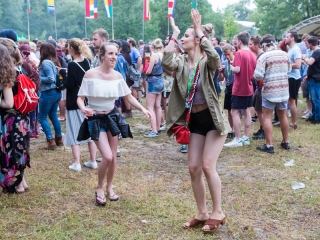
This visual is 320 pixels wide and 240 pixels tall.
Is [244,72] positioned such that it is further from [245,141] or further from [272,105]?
[245,141]

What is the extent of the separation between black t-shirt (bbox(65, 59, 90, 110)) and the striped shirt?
2.90 meters

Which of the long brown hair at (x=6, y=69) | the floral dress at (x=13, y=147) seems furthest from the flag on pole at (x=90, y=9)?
the long brown hair at (x=6, y=69)

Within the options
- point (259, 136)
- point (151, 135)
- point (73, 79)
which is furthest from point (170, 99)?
point (259, 136)

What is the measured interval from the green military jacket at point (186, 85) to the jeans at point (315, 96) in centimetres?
626

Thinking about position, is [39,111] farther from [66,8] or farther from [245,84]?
[66,8]

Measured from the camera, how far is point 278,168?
229 inches

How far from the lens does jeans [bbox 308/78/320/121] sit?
353 inches

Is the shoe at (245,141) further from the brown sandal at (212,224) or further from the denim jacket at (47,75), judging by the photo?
the brown sandal at (212,224)

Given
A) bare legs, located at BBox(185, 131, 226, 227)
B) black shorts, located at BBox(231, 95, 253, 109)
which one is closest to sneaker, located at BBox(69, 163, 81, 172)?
bare legs, located at BBox(185, 131, 226, 227)

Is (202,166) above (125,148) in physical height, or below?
above

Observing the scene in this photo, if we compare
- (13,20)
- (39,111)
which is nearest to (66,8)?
(13,20)

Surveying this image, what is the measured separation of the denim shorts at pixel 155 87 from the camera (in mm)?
7664

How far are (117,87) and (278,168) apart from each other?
2.96 m

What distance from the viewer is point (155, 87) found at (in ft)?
25.2
